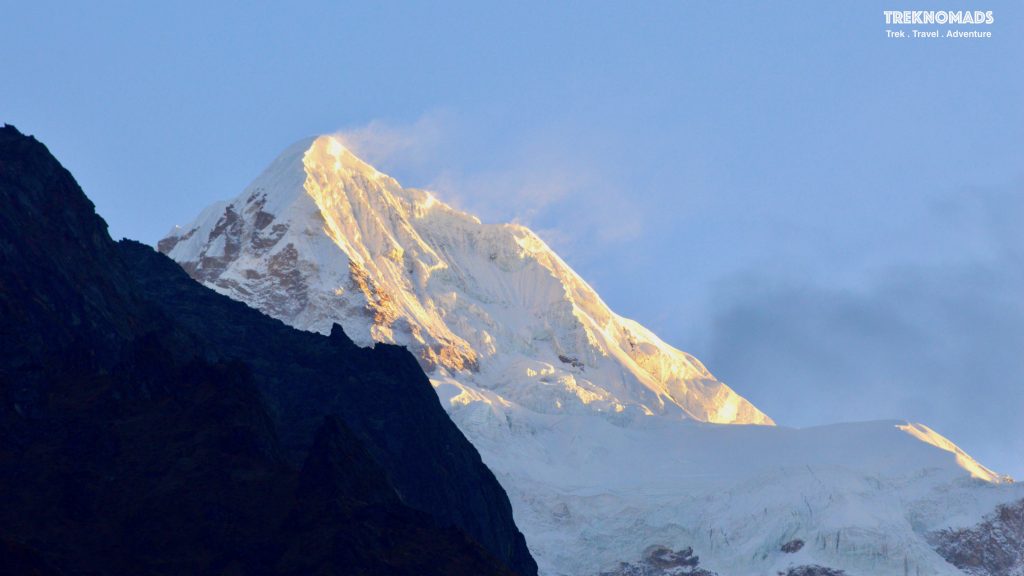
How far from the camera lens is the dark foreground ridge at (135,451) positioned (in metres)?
124

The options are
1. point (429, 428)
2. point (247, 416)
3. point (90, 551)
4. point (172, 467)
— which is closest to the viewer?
point (90, 551)

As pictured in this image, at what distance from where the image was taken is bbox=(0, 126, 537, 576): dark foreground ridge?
407 feet

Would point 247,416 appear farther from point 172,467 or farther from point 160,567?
point 160,567

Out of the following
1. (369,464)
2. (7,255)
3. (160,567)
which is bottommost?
(160,567)

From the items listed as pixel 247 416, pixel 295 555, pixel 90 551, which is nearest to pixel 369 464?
pixel 247 416

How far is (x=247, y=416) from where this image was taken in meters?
140

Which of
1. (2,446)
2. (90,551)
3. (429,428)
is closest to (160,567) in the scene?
(90,551)

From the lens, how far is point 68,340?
446ft

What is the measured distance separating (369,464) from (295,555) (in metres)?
19.9

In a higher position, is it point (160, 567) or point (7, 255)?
point (7, 255)

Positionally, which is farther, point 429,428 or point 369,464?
point 429,428

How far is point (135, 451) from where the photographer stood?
13188cm

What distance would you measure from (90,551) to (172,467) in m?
11.5

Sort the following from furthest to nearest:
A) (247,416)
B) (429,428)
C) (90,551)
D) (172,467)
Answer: (429,428) → (247,416) → (172,467) → (90,551)
